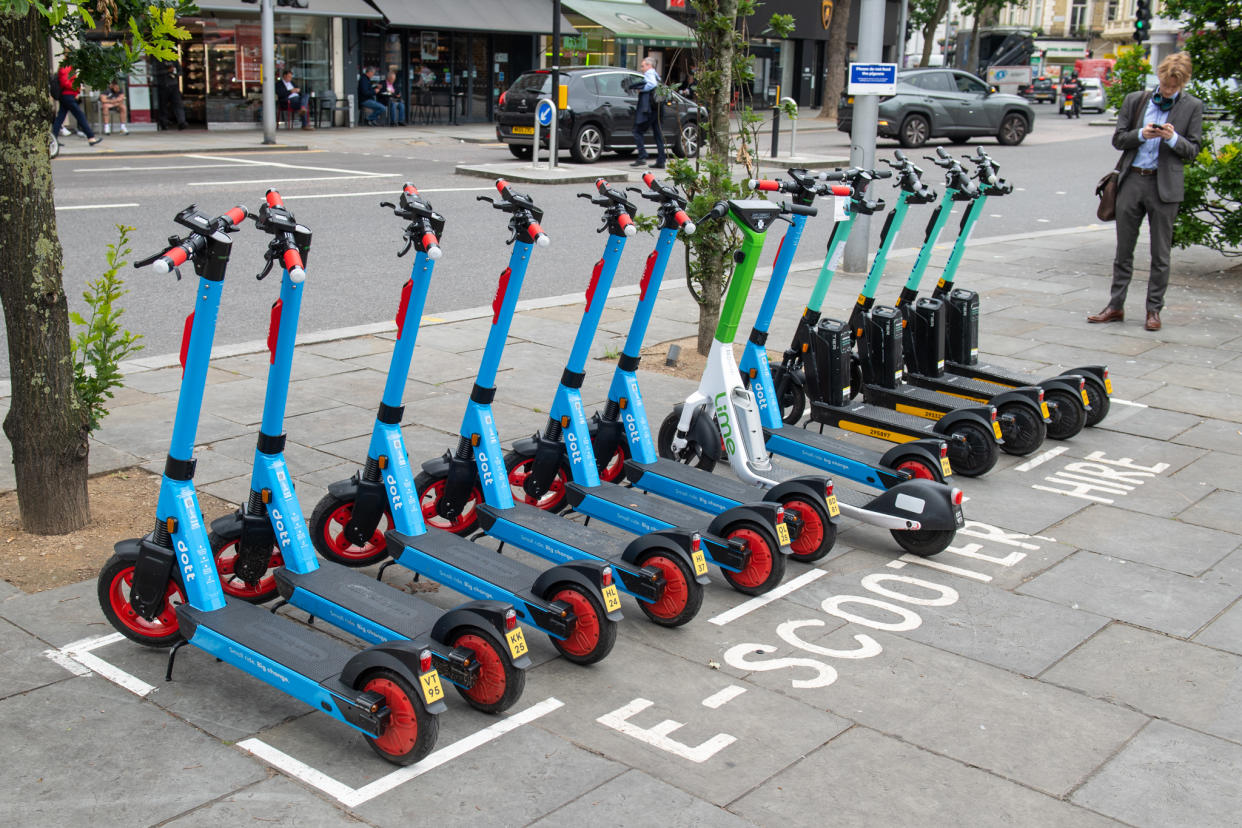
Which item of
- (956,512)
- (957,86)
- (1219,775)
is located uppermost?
(957,86)

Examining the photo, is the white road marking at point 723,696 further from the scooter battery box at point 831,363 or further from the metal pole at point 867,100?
the metal pole at point 867,100

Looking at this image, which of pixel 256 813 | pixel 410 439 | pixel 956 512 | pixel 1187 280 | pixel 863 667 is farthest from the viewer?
pixel 1187 280

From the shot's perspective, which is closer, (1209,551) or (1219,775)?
(1219,775)

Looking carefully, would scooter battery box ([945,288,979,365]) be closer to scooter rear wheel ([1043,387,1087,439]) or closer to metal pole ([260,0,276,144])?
scooter rear wheel ([1043,387,1087,439])

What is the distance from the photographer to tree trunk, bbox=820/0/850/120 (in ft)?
112

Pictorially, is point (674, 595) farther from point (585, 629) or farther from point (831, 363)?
point (831, 363)

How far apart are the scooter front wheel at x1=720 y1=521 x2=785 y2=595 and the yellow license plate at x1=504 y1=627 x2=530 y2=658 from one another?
1.22m

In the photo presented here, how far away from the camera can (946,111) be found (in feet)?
84.4

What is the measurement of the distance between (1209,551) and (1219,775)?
6.58 feet

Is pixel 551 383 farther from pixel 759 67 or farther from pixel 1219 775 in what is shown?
pixel 759 67

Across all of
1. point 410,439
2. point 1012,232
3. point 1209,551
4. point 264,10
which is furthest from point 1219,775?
point 264,10

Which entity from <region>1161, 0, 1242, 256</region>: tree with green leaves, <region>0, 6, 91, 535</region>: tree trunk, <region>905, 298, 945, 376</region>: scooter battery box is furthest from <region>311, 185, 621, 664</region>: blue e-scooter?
<region>1161, 0, 1242, 256</region>: tree with green leaves

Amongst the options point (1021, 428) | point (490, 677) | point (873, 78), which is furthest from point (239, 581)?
point (873, 78)

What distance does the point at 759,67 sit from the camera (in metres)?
39.8
